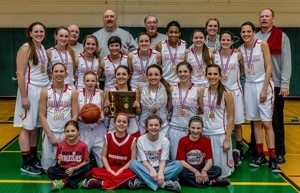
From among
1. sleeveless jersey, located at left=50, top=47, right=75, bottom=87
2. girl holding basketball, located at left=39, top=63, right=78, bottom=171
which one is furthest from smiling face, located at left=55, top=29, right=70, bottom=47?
girl holding basketball, located at left=39, top=63, right=78, bottom=171

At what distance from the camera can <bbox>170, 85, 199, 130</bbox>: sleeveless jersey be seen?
19.4 feet

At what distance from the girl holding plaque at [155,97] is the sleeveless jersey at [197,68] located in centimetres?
58

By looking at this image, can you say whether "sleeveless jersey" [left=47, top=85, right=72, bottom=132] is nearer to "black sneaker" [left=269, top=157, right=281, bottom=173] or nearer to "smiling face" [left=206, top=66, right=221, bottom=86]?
"smiling face" [left=206, top=66, right=221, bottom=86]

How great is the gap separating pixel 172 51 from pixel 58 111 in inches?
71.9

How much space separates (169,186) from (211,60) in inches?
77.1

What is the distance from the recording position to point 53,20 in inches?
521

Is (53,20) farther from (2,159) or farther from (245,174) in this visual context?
(245,174)

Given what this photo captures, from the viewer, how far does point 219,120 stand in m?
5.89

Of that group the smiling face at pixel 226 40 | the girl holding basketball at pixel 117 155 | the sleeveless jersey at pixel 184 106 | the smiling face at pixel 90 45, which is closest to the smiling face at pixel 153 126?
the girl holding basketball at pixel 117 155

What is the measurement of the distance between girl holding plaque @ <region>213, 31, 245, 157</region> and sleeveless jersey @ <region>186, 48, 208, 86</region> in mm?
208

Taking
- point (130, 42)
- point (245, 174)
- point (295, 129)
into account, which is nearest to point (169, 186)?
point (245, 174)

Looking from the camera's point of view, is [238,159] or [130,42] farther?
[130,42]

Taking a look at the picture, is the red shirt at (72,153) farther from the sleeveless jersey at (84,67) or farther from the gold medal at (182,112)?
the gold medal at (182,112)

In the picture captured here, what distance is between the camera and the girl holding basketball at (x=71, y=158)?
549 centimetres
